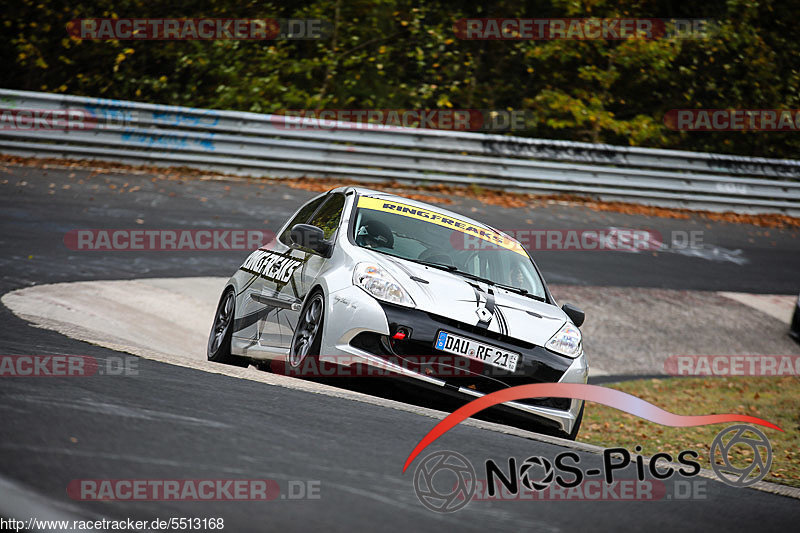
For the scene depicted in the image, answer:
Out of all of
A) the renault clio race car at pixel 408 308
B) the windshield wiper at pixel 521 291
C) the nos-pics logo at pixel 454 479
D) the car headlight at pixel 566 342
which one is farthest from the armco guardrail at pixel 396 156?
the nos-pics logo at pixel 454 479

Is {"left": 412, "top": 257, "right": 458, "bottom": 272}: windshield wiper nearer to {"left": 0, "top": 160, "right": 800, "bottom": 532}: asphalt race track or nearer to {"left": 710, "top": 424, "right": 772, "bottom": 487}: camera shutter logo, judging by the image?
{"left": 0, "top": 160, "right": 800, "bottom": 532}: asphalt race track

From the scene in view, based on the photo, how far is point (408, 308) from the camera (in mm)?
5457

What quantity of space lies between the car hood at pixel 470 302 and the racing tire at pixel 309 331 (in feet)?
1.68

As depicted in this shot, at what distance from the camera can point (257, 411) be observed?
4094 millimetres

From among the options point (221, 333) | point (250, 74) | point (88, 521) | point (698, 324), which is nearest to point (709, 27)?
point (250, 74)

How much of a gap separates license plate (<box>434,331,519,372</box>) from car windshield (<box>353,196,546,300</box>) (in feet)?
3.28

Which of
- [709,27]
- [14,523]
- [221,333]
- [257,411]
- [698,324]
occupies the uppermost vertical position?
[709,27]

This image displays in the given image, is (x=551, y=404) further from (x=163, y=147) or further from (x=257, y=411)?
(x=163, y=147)

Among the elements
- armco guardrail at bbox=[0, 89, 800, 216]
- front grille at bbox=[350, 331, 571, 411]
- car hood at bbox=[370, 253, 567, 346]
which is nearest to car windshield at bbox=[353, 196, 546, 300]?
car hood at bbox=[370, 253, 567, 346]

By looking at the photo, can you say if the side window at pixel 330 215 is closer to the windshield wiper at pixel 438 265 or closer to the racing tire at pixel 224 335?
the windshield wiper at pixel 438 265

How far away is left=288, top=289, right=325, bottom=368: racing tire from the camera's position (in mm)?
5535

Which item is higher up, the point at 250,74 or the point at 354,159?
the point at 250,74

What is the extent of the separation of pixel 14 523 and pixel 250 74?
2103cm

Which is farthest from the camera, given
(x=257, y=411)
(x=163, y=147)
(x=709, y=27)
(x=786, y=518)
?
(x=709, y=27)
